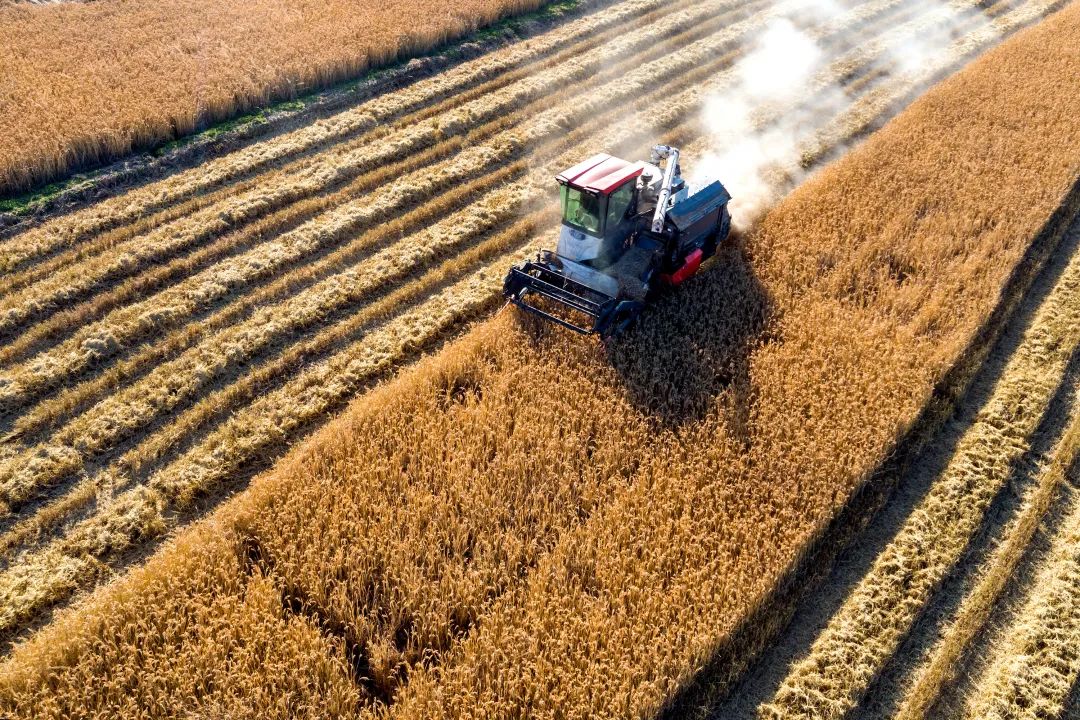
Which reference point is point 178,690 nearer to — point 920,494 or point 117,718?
point 117,718

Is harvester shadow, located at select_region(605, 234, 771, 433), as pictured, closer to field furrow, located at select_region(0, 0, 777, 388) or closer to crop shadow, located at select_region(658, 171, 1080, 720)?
crop shadow, located at select_region(658, 171, 1080, 720)

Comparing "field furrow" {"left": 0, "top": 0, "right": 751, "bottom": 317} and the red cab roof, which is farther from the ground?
the red cab roof

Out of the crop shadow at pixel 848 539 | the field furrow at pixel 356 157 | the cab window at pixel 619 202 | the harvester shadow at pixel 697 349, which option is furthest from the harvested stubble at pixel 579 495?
the field furrow at pixel 356 157

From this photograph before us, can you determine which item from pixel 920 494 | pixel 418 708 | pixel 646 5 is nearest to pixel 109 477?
pixel 418 708

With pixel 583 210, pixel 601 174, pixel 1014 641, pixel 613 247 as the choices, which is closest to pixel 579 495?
pixel 613 247

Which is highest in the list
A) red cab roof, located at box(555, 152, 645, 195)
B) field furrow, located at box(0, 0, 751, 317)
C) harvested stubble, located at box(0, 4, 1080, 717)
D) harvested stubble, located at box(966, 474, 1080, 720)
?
red cab roof, located at box(555, 152, 645, 195)

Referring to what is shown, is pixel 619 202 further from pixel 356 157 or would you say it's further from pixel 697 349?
pixel 356 157

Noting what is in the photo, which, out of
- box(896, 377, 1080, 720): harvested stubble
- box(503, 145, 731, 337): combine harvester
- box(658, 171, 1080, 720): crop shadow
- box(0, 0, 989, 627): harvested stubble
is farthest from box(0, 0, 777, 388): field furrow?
box(896, 377, 1080, 720): harvested stubble
